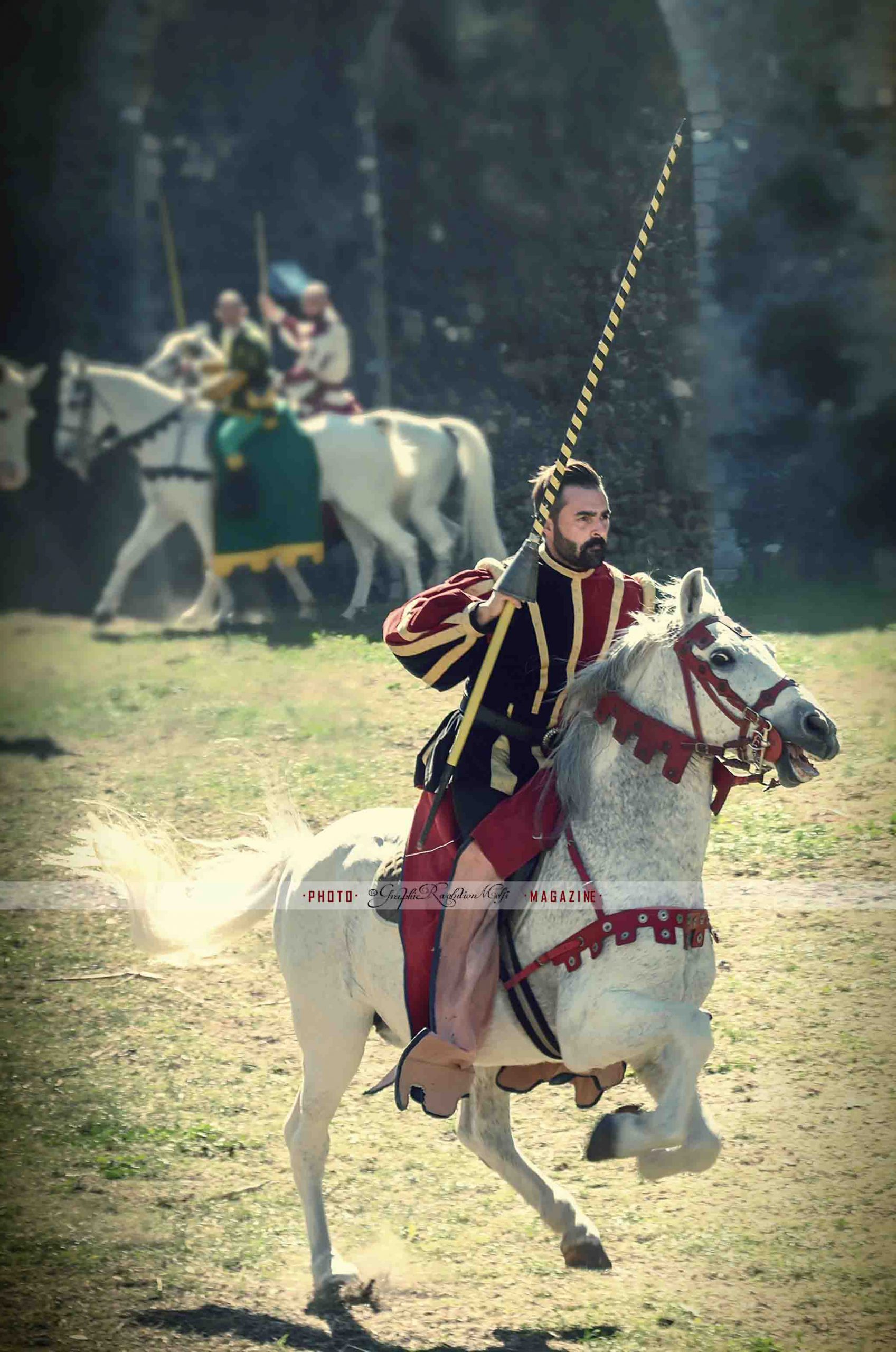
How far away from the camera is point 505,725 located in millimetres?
5723

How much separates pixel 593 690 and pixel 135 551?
12520 millimetres

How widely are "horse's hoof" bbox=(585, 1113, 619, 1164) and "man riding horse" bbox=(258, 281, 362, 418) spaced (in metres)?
13.8

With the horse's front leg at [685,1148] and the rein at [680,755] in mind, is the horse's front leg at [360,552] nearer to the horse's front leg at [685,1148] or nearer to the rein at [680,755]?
the rein at [680,755]

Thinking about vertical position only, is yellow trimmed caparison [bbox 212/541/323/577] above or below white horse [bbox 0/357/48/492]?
below

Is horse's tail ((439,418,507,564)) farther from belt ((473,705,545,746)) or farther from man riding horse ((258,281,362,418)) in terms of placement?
belt ((473,705,545,746))

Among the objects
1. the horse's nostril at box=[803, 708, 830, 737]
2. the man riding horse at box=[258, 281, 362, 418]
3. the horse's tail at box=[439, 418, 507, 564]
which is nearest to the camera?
the horse's nostril at box=[803, 708, 830, 737]

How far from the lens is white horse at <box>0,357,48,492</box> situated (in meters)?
19.3

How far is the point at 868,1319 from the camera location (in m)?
5.64

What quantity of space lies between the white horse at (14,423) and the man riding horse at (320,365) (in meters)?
3.05

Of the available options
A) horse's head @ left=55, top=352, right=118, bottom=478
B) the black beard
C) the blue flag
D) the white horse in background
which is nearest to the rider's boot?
the black beard

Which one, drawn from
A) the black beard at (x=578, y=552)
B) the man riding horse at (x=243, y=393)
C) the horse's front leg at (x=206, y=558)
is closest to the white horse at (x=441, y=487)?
the man riding horse at (x=243, y=393)

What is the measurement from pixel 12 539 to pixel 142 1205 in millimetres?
15243

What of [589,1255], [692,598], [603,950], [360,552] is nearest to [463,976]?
[603,950]

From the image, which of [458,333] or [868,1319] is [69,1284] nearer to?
[868,1319]
